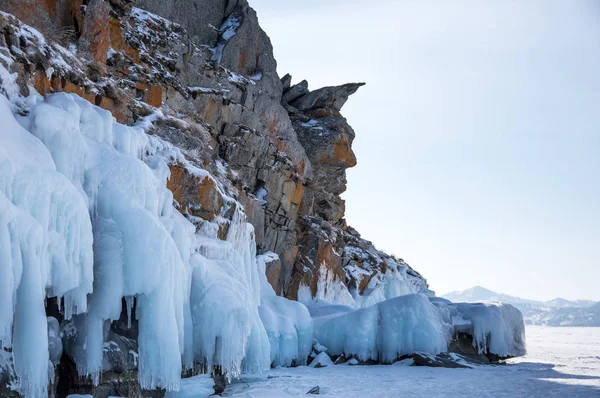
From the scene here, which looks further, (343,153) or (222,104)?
(343,153)

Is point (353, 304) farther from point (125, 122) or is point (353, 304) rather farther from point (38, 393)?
point (38, 393)

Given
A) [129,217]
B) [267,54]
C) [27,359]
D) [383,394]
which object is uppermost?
[267,54]

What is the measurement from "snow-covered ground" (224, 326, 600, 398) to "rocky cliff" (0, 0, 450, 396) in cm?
462

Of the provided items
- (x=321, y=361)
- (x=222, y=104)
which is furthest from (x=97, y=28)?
A: (x=321, y=361)

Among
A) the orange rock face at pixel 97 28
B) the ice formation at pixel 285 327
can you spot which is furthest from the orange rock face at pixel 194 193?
the ice formation at pixel 285 327

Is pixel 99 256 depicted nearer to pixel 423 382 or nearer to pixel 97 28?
pixel 97 28

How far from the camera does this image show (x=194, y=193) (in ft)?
50.2

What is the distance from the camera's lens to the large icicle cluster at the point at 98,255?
7.79 meters

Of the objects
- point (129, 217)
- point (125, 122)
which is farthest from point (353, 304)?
point (129, 217)

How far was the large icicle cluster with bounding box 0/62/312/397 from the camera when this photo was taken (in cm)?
779

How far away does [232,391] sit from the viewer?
13.8 m

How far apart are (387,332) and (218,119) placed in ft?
39.0

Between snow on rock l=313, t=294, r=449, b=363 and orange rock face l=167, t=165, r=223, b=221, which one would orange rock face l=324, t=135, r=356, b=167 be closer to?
snow on rock l=313, t=294, r=449, b=363

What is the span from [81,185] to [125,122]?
4.73 m
